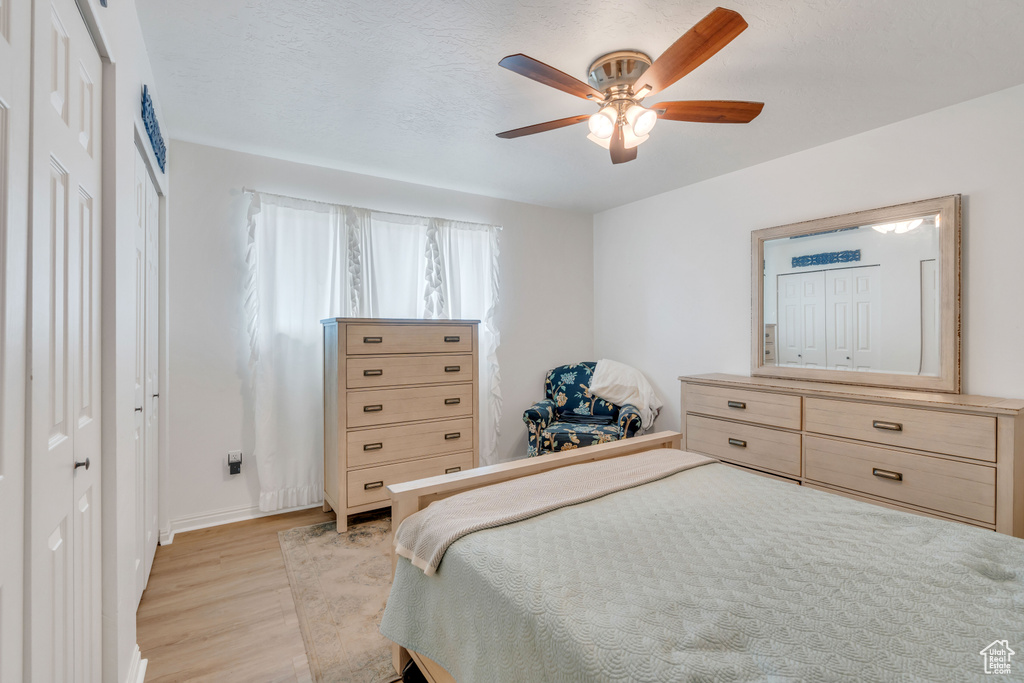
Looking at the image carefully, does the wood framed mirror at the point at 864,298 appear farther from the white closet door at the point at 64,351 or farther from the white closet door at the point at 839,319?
the white closet door at the point at 64,351

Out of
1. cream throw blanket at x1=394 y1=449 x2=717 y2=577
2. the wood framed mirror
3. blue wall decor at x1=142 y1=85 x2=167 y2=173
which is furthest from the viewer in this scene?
the wood framed mirror

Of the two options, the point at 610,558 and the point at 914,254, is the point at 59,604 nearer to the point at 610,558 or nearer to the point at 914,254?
the point at 610,558

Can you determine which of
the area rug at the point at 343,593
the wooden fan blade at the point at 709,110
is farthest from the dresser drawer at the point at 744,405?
the area rug at the point at 343,593

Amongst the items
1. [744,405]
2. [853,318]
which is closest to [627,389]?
[744,405]

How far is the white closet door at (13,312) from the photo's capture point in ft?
2.62

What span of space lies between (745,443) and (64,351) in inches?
130

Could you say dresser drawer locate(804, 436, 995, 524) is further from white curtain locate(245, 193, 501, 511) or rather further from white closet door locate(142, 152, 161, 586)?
white closet door locate(142, 152, 161, 586)

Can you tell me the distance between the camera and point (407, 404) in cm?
320

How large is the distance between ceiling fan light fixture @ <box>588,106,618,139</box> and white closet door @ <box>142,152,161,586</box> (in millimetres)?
2124

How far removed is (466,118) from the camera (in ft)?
8.61

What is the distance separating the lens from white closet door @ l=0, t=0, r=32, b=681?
80 cm

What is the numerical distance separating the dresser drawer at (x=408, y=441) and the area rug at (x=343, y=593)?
18.1 inches

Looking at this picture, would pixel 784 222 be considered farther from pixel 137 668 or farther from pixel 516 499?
pixel 137 668

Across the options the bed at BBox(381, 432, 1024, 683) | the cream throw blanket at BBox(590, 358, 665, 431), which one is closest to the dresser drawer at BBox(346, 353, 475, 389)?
the cream throw blanket at BBox(590, 358, 665, 431)
